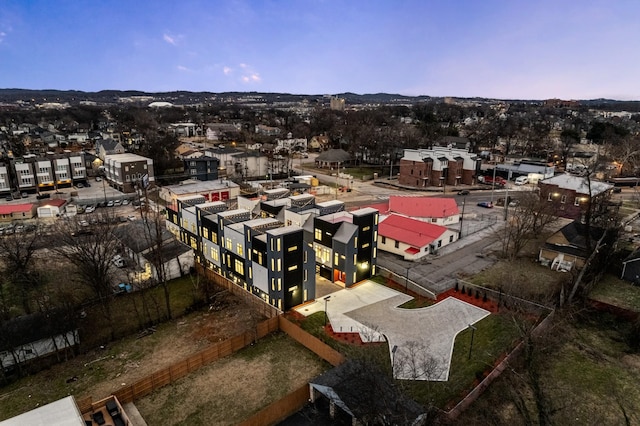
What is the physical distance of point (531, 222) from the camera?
44.0 m

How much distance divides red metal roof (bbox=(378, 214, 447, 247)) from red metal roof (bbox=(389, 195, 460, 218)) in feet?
18.8

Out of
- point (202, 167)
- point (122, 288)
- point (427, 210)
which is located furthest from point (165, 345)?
point (202, 167)

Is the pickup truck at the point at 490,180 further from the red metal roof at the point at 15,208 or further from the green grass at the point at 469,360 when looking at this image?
the red metal roof at the point at 15,208

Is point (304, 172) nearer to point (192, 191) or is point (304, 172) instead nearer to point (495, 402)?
point (192, 191)

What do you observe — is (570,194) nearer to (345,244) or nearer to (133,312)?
(345,244)

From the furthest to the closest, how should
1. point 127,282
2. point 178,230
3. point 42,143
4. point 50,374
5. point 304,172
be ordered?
1. point 42,143
2. point 304,172
3. point 178,230
4. point 127,282
5. point 50,374

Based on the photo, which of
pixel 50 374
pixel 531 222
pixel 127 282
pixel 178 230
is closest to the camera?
pixel 50 374

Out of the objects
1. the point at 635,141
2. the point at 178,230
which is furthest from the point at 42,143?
the point at 635,141

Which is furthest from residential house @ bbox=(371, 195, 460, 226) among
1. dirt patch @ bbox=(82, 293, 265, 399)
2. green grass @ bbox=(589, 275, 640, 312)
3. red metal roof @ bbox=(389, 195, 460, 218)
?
dirt patch @ bbox=(82, 293, 265, 399)

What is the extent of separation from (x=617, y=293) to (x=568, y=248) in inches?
237

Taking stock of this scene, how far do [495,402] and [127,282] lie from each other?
29149mm

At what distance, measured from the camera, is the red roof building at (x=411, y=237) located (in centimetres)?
3897

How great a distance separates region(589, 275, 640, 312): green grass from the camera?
97.9 ft

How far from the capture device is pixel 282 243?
2819cm
